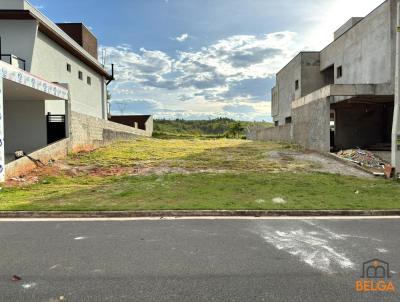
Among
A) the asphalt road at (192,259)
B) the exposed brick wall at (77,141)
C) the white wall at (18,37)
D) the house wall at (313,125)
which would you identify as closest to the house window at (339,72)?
the house wall at (313,125)

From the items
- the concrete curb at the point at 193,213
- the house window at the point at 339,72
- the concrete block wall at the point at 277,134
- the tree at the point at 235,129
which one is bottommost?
the concrete curb at the point at 193,213

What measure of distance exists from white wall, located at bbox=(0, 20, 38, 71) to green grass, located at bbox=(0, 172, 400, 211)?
9272 millimetres

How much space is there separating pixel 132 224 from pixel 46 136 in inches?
546

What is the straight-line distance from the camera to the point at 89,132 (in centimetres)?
2305

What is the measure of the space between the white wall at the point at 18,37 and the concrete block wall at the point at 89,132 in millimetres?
4199

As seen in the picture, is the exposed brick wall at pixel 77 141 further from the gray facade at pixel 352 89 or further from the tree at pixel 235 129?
the tree at pixel 235 129

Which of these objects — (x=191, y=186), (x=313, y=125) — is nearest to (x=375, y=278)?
(x=191, y=186)

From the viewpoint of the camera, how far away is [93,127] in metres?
23.8

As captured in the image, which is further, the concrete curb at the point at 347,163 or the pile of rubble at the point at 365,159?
the pile of rubble at the point at 365,159

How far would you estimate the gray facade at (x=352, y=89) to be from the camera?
21391 millimetres

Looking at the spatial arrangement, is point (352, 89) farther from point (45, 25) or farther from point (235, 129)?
point (235, 129)

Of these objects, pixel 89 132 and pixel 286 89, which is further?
pixel 286 89

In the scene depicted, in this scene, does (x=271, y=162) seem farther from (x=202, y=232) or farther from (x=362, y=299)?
(x=362, y=299)

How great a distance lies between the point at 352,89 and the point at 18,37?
19.2m
